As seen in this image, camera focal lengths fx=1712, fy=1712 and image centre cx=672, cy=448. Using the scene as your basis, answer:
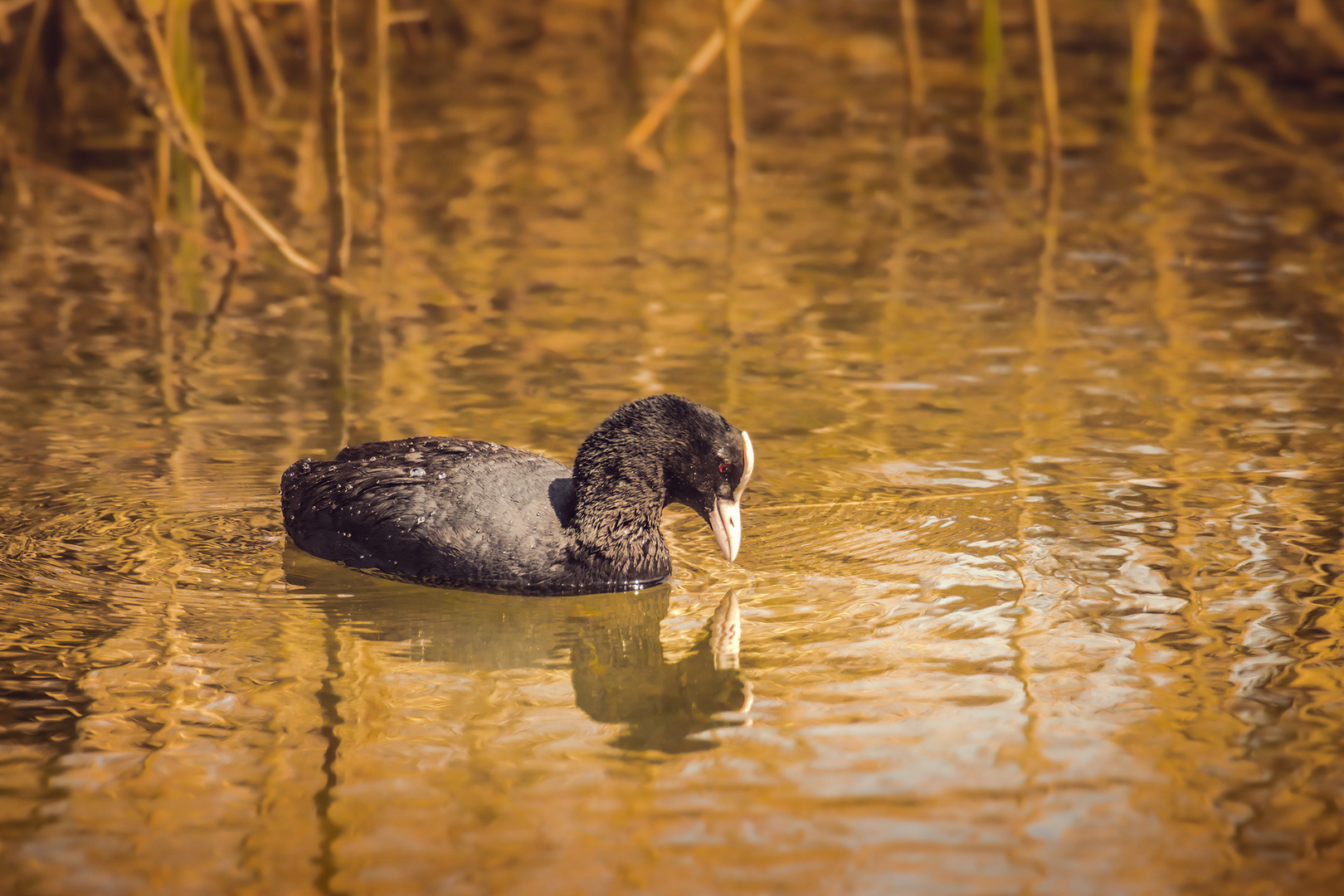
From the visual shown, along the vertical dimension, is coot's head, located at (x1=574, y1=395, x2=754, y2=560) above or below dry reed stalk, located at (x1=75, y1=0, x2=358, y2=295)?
below

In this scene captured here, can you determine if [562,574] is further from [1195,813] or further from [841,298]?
[841,298]

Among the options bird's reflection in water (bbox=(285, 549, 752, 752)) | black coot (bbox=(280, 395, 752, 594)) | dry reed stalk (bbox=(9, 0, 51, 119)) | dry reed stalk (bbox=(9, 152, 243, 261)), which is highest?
dry reed stalk (bbox=(9, 0, 51, 119))

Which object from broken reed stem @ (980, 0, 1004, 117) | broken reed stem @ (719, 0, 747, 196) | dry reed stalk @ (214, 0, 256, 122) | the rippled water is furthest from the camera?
broken reed stem @ (980, 0, 1004, 117)

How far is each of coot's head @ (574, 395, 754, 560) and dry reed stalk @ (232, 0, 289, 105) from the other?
24.1 ft

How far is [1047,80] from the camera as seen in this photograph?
12047mm

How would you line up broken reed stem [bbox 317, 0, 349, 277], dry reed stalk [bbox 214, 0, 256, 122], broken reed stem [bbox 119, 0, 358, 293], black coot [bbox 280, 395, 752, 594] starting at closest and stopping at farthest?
black coot [bbox 280, 395, 752, 594], broken reed stem [bbox 119, 0, 358, 293], broken reed stem [bbox 317, 0, 349, 277], dry reed stalk [bbox 214, 0, 256, 122]

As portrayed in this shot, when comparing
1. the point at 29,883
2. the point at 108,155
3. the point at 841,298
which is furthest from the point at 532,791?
the point at 108,155

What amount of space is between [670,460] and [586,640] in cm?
76

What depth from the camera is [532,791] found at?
4.61 m

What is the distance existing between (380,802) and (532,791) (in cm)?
→ 40

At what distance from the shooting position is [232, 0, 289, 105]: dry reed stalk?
13.0 m

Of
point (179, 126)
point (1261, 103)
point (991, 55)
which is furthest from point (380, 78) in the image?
point (1261, 103)

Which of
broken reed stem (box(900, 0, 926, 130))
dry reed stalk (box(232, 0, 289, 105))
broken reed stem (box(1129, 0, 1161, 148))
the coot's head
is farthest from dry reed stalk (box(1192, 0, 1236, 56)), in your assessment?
the coot's head

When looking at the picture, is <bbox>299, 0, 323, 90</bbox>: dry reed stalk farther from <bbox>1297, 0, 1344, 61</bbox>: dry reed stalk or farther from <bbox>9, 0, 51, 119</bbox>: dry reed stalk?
<bbox>1297, 0, 1344, 61</bbox>: dry reed stalk
